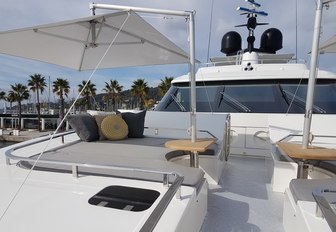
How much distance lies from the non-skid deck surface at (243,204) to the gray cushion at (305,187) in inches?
17.4

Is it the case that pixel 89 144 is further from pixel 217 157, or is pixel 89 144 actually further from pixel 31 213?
pixel 31 213

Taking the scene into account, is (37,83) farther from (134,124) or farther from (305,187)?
(305,187)

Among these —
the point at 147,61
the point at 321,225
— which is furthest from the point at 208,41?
the point at 321,225

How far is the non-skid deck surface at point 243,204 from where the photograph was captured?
6.44ft

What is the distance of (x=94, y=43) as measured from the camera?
2949 millimetres

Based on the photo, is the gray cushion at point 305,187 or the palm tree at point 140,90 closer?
the gray cushion at point 305,187

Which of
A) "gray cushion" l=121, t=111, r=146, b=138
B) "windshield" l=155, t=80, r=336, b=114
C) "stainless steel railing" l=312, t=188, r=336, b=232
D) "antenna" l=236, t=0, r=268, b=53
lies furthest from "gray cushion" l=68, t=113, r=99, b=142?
"antenna" l=236, t=0, r=268, b=53

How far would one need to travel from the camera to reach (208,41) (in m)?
6.43

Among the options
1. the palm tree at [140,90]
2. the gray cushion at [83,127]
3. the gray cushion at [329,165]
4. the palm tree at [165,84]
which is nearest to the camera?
the gray cushion at [329,165]

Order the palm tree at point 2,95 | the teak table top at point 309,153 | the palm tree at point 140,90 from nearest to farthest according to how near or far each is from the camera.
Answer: the teak table top at point 309,153
the palm tree at point 140,90
the palm tree at point 2,95

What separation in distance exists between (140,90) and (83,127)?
94.4ft

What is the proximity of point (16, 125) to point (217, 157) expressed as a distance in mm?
35105

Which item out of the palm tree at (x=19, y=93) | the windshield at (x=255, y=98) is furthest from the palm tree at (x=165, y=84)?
the windshield at (x=255, y=98)

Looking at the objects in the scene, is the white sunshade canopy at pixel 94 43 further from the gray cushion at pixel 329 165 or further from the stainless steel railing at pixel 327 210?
the gray cushion at pixel 329 165
